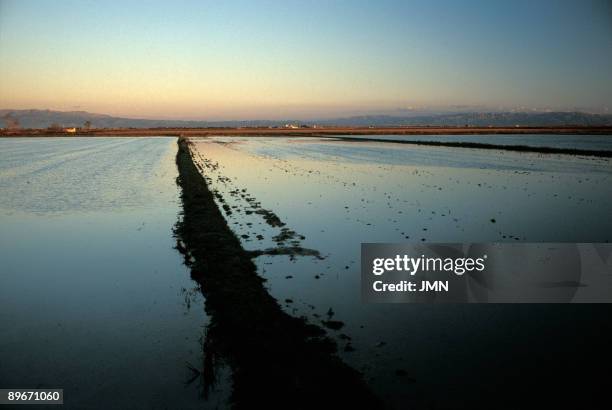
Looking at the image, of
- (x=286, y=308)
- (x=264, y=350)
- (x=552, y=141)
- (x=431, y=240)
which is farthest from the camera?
(x=552, y=141)

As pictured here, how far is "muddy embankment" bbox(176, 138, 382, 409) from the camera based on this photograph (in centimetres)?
702

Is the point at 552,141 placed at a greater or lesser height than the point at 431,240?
greater

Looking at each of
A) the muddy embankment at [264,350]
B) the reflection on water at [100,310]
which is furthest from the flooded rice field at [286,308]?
the muddy embankment at [264,350]

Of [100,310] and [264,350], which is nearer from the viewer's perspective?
[264,350]

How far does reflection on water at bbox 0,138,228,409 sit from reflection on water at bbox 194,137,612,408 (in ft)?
9.46

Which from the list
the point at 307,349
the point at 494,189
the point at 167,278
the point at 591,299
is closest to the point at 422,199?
the point at 494,189

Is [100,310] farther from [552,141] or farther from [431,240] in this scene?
[552,141]

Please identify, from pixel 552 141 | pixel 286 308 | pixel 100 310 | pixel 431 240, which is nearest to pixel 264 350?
pixel 286 308

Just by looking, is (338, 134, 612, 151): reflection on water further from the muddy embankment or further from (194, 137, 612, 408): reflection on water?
the muddy embankment

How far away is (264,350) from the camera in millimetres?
8367

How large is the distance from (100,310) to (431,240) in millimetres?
11775

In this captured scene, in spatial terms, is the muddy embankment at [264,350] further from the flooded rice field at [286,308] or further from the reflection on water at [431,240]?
the reflection on water at [431,240]

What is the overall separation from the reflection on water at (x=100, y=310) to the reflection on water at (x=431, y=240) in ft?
9.46

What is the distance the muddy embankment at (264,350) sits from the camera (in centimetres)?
702
